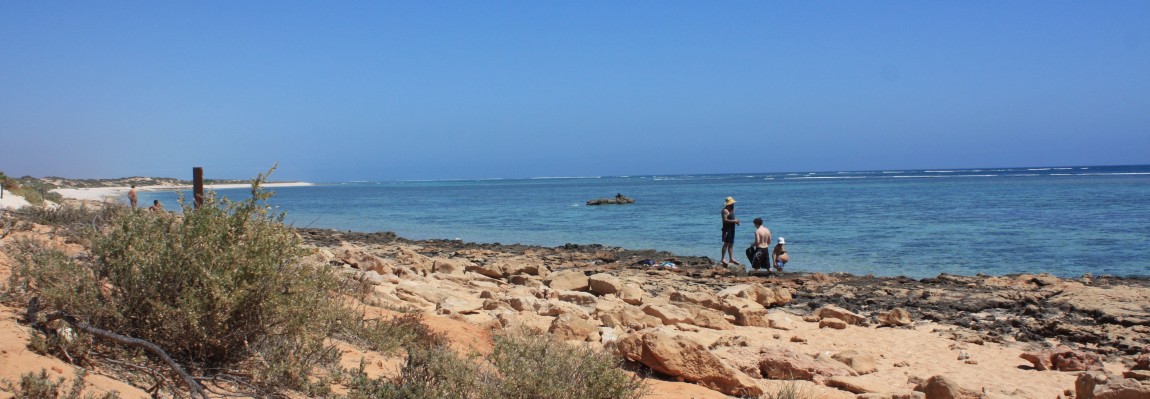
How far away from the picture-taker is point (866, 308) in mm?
11938

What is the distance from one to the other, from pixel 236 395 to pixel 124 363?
24.7 inches

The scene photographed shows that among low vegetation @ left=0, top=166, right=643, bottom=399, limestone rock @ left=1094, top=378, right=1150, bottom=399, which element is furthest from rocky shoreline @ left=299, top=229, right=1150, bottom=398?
low vegetation @ left=0, top=166, right=643, bottom=399

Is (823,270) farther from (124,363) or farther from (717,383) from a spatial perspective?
(124,363)

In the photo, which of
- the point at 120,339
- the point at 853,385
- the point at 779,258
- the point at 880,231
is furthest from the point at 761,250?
the point at 120,339

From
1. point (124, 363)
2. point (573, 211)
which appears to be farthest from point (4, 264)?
point (573, 211)

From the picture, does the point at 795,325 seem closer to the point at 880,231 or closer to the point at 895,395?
the point at 895,395

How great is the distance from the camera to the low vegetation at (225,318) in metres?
4.33

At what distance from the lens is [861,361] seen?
25.4 ft

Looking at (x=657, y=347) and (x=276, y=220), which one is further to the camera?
(x=657, y=347)

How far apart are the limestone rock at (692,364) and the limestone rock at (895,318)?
4859mm

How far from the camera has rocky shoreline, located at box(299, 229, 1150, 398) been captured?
8000 millimetres

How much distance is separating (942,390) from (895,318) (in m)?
4.83

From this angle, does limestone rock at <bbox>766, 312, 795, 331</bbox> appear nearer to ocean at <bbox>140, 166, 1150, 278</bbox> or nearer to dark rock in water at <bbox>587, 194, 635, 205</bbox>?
ocean at <bbox>140, 166, 1150, 278</bbox>

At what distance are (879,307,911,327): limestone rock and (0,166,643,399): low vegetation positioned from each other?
6.81 m
